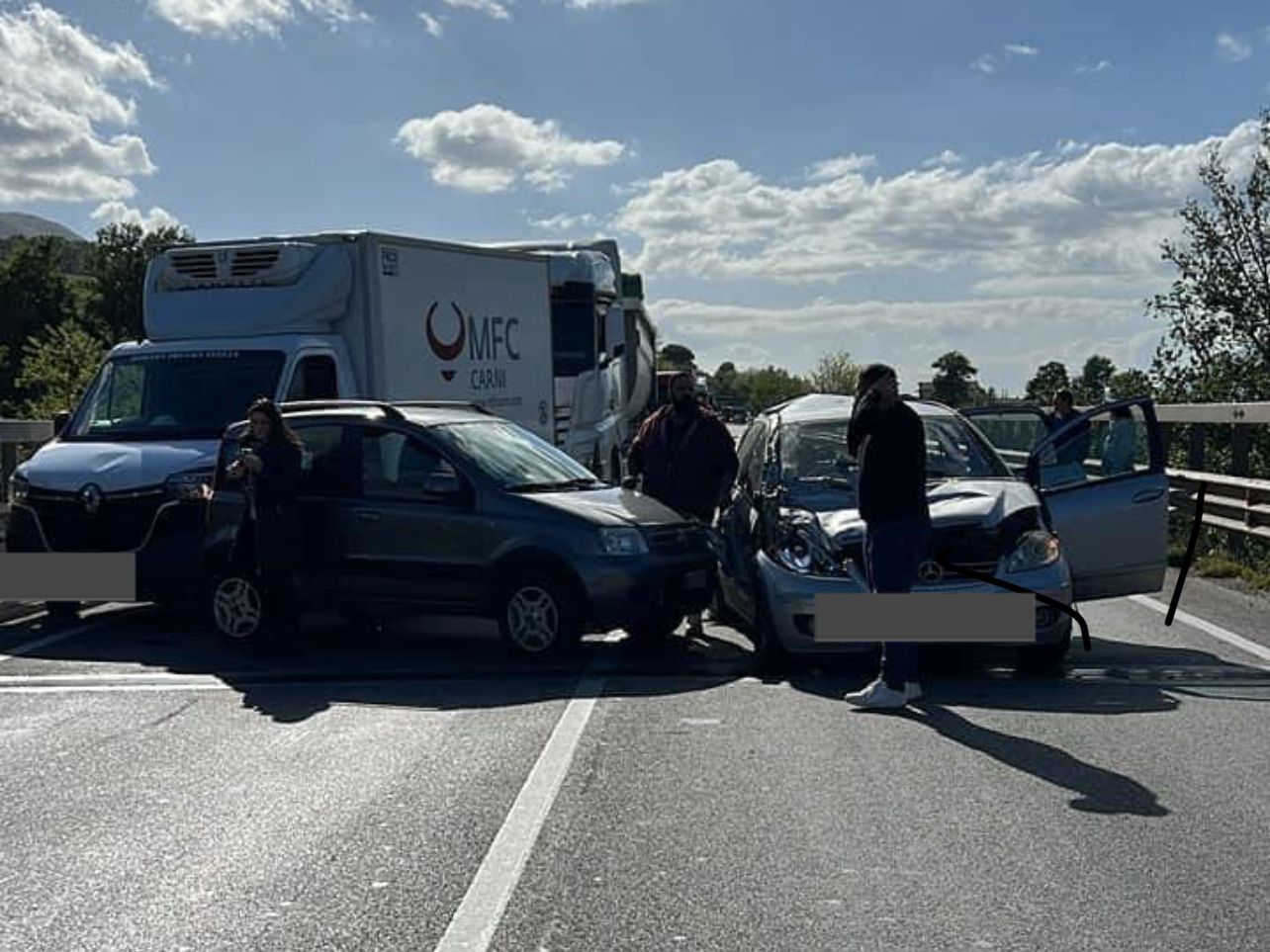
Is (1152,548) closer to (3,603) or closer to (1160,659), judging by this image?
(1160,659)

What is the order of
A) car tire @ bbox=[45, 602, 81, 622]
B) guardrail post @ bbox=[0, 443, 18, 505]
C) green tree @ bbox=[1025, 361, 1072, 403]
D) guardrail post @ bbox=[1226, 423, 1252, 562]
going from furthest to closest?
green tree @ bbox=[1025, 361, 1072, 403]
guardrail post @ bbox=[1226, 423, 1252, 562]
guardrail post @ bbox=[0, 443, 18, 505]
car tire @ bbox=[45, 602, 81, 622]

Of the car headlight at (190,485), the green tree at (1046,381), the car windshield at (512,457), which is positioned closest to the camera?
the car windshield at (512,457)

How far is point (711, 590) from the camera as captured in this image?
33.9 ft

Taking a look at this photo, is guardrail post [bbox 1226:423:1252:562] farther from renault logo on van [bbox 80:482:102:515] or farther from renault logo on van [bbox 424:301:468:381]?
renault logo on van [bbox 80:482:102:515]

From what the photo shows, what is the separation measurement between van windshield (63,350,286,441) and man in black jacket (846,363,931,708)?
596cm

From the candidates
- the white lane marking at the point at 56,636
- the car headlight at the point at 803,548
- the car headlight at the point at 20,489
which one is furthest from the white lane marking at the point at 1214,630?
the car headlight at the point at 20,489

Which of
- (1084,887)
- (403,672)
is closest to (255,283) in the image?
(403,672)

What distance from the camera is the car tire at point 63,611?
478 inches

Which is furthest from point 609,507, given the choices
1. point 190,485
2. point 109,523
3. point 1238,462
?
point 1238,462

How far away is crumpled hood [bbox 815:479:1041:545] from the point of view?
9.02m

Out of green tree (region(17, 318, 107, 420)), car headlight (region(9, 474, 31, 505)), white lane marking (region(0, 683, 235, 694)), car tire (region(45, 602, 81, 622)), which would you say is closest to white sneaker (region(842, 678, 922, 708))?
white lane marking (region(0, 683, 235, 694))

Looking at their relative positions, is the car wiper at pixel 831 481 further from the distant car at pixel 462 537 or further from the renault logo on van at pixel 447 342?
the renault logo on van at pixel 447 342

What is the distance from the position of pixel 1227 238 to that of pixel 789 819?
835 inches

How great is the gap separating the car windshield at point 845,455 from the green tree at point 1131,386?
545 inches
